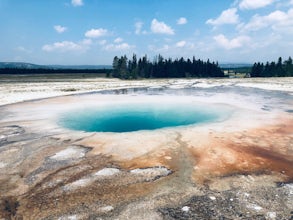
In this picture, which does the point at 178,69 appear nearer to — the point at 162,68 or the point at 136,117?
the point at 162,68

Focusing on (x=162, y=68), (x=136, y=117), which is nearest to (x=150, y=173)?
(x=136, y=117)

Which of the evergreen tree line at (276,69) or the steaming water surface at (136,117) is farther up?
the evergreen tree line at (276,69)

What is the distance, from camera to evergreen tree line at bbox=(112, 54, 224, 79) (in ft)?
311

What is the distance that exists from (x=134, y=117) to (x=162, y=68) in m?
76.2

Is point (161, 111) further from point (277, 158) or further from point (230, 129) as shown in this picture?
point (277, 158)

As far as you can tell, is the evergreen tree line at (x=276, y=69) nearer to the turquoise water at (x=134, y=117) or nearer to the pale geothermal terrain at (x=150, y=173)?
the turquoise water at (x=134, y=117)

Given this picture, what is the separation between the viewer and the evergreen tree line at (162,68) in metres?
94.9

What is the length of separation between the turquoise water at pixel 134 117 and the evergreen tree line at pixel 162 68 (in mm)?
63284

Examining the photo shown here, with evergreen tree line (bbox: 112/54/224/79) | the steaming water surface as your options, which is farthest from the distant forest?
the steaming water surface

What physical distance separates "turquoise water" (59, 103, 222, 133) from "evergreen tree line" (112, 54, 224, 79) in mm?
63284

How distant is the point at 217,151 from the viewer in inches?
543

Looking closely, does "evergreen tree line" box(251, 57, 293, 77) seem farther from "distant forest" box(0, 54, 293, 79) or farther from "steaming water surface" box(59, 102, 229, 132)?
"steaming water surface" box(59, 102, 229, 132)

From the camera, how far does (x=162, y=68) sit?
99.2 m

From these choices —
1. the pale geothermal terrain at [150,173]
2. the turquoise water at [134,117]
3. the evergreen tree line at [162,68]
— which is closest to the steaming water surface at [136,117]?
the turquoise water at [134,117]
